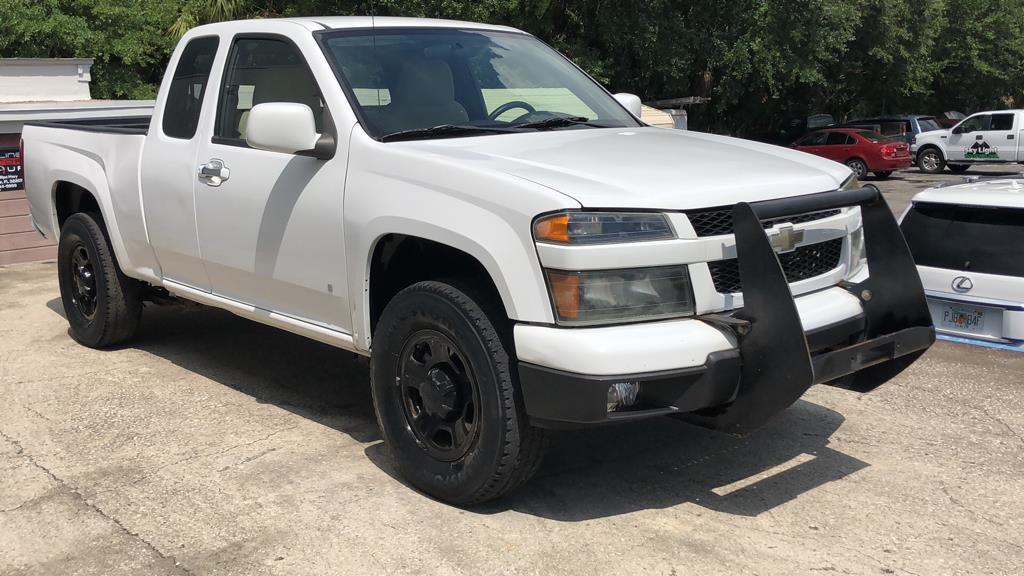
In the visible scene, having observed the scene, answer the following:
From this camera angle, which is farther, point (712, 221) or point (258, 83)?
point (258, 83)

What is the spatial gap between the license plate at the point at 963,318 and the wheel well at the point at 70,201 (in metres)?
5.29

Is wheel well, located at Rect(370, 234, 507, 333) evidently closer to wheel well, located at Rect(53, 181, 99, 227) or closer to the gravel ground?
the gravel ground

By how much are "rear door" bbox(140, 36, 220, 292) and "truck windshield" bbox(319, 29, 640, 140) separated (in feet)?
3.58

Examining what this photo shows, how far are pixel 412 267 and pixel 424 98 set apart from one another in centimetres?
85

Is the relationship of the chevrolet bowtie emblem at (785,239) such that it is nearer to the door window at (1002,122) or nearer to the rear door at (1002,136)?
the rear door at (1002,136)

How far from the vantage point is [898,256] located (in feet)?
14.9

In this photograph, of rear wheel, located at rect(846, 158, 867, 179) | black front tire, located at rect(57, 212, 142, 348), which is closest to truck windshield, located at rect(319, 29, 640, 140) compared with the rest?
black front tire, located at rect(57, 212, 142, 348)

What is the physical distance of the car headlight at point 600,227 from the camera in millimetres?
3812

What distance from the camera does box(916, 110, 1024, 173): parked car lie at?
27453 millimetres

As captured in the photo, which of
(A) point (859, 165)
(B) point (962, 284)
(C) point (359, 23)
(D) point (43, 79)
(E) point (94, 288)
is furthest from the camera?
(A) point (859, 165)

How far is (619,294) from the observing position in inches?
151

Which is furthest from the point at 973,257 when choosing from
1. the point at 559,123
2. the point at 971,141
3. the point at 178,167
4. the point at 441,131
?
the point at 971,141

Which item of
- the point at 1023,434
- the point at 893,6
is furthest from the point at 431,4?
the point at 1023,434

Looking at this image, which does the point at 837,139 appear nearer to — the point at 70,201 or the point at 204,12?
the point at 204,12
